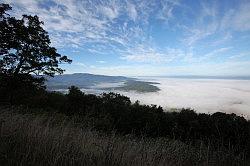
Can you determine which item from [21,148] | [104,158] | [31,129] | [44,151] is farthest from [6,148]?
[104,158]

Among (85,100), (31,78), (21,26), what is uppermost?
(21,26)

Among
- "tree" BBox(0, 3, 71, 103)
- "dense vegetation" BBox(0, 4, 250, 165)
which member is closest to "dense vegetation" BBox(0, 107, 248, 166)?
"dense vegetation" BBox(0, 4, 250, 165)

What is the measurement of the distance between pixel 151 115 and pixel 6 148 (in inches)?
918

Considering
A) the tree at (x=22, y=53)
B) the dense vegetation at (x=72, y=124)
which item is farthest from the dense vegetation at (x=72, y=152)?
the tree at (x=22, y=53)

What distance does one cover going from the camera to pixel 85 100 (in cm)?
3000

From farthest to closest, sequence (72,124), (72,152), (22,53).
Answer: (22,53)
(72,124)
(72,152)

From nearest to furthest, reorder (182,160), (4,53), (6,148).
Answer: (6,148)
(182,160)
(4,53)

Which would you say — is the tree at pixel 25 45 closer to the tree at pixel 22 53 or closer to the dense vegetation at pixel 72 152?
the tree at pixel 22 53

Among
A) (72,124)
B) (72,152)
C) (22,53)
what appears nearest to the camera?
(72,152)

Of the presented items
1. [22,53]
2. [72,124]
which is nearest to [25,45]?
[22,53]

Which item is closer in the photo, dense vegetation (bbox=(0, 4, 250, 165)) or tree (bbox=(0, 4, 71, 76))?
dense vegetation (bbox=(0, 4, 250, 165))

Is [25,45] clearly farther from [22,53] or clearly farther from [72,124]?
[72,124]

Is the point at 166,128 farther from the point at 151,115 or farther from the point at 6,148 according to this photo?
the point at 6,148

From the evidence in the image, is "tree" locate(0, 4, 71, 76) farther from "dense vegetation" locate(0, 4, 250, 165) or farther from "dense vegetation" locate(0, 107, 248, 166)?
"dense vegetation" locate(0, 107, 248, 166)
